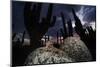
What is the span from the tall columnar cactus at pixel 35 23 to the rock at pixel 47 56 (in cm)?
13

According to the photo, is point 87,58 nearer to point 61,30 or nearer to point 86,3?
point 61,30

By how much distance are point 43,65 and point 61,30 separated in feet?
2.07

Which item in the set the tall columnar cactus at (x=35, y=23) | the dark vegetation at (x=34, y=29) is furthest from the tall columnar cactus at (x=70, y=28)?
the tall columnar cactus at (x=35, y=23)

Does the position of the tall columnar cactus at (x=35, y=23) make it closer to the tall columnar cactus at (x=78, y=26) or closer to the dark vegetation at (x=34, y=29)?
the dark vegetation at (x=34, y=29)

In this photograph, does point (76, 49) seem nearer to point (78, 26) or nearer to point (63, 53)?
point (63, 53)

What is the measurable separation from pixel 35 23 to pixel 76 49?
2.69 ft

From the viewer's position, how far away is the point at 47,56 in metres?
3.10

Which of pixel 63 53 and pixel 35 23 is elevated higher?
pixel 35 23

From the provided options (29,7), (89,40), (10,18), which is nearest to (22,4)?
(29,7)

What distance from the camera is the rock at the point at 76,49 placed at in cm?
321

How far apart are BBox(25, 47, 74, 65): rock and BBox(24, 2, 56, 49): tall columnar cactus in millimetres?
126

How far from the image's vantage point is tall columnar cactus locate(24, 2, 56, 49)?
119 inches

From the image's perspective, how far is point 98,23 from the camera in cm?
342

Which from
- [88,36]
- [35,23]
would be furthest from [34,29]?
[88,36]
